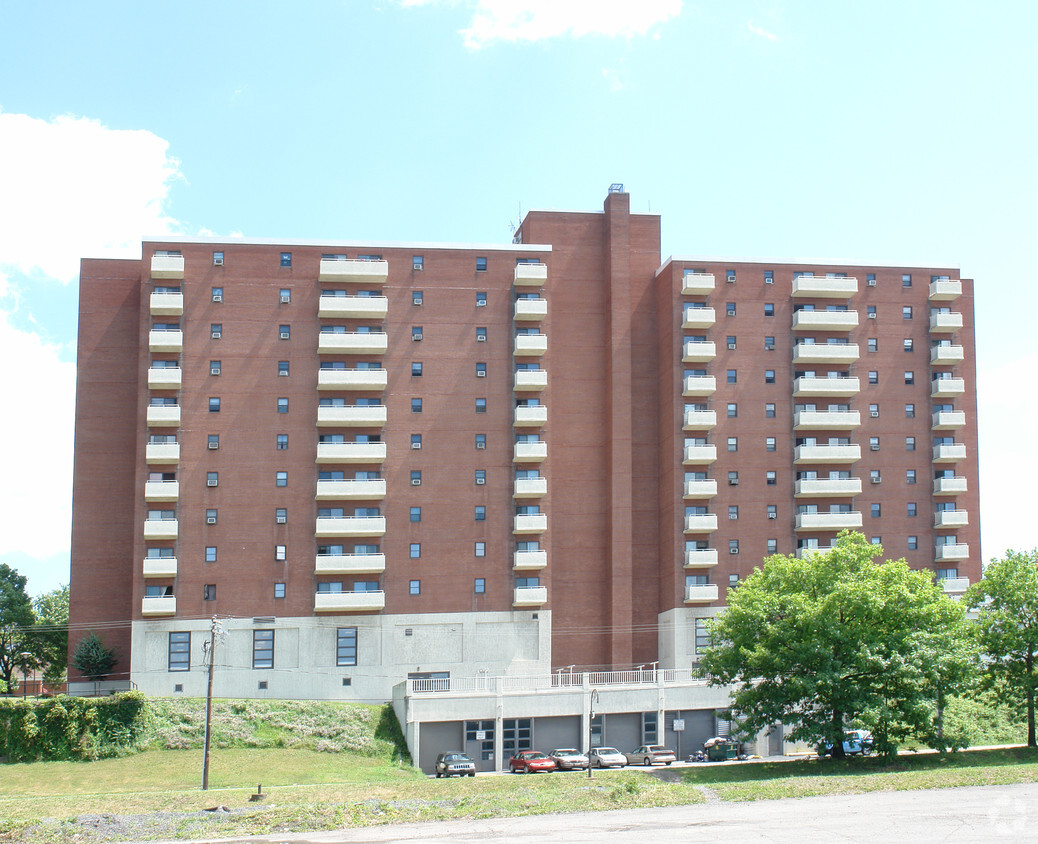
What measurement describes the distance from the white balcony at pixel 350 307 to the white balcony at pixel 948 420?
142ft

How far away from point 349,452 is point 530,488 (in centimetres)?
1308

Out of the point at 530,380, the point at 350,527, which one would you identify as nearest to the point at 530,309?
the point at 530,380

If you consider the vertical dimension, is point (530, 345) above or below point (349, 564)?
above

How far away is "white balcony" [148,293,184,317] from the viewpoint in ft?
273

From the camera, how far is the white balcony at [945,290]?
93.1m

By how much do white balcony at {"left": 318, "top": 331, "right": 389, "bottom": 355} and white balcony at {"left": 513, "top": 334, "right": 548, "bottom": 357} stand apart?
955cm

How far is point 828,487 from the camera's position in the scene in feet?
293

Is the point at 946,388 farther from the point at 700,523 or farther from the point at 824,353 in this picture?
the point at 700,523

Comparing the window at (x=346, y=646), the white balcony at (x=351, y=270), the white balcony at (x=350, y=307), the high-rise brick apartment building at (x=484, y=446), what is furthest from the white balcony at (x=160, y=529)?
the white balcony at (x=351, y=270)

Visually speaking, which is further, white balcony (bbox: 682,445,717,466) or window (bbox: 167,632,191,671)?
white balcony (bbox: 682,445,717,466)

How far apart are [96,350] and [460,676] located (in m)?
35.4

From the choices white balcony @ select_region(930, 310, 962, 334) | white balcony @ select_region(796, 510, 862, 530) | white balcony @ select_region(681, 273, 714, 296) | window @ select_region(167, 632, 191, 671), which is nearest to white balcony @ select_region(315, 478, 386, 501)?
window @ select_region(167, 632, 191, 671)

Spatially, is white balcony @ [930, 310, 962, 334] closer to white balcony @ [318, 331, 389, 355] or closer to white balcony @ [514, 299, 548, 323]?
white balcony @ [514, 299, 548, 323]

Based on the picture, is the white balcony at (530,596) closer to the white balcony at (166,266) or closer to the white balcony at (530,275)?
the white balcony at (530,275)
